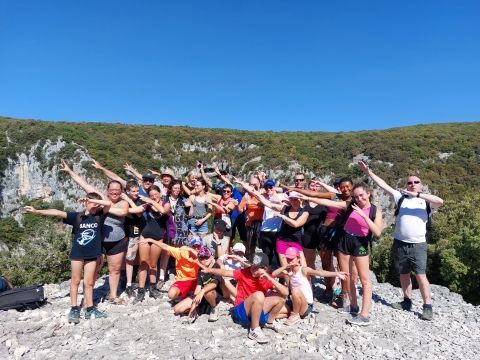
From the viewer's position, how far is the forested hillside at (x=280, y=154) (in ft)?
104

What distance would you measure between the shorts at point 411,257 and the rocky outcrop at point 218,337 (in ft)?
3.10

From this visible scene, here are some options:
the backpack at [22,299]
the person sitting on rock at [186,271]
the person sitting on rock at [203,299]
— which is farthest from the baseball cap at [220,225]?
the backpack at [22,299]

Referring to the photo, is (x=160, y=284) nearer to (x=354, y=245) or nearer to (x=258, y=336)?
(x=258, y=336)

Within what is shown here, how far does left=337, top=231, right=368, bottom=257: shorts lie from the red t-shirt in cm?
139

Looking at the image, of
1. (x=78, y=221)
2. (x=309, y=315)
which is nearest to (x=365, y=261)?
(x=309, y=315)

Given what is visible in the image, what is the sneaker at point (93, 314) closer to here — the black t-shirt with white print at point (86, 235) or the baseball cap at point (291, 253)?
the black t-shirt with white print at point (86, 235)

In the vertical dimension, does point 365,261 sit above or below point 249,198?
below

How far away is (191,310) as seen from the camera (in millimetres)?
6102

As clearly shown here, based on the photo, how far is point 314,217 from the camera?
253 inches

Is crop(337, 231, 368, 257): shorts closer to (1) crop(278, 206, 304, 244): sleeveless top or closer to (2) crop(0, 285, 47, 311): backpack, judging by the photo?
(1) crop(278, 206, 304, 244): sleeveless top

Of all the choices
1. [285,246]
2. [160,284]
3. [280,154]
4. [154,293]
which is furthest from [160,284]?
[280,154]

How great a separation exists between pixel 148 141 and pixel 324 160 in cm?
2572

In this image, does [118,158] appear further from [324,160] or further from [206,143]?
[324,160]

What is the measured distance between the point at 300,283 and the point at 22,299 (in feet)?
17.0
